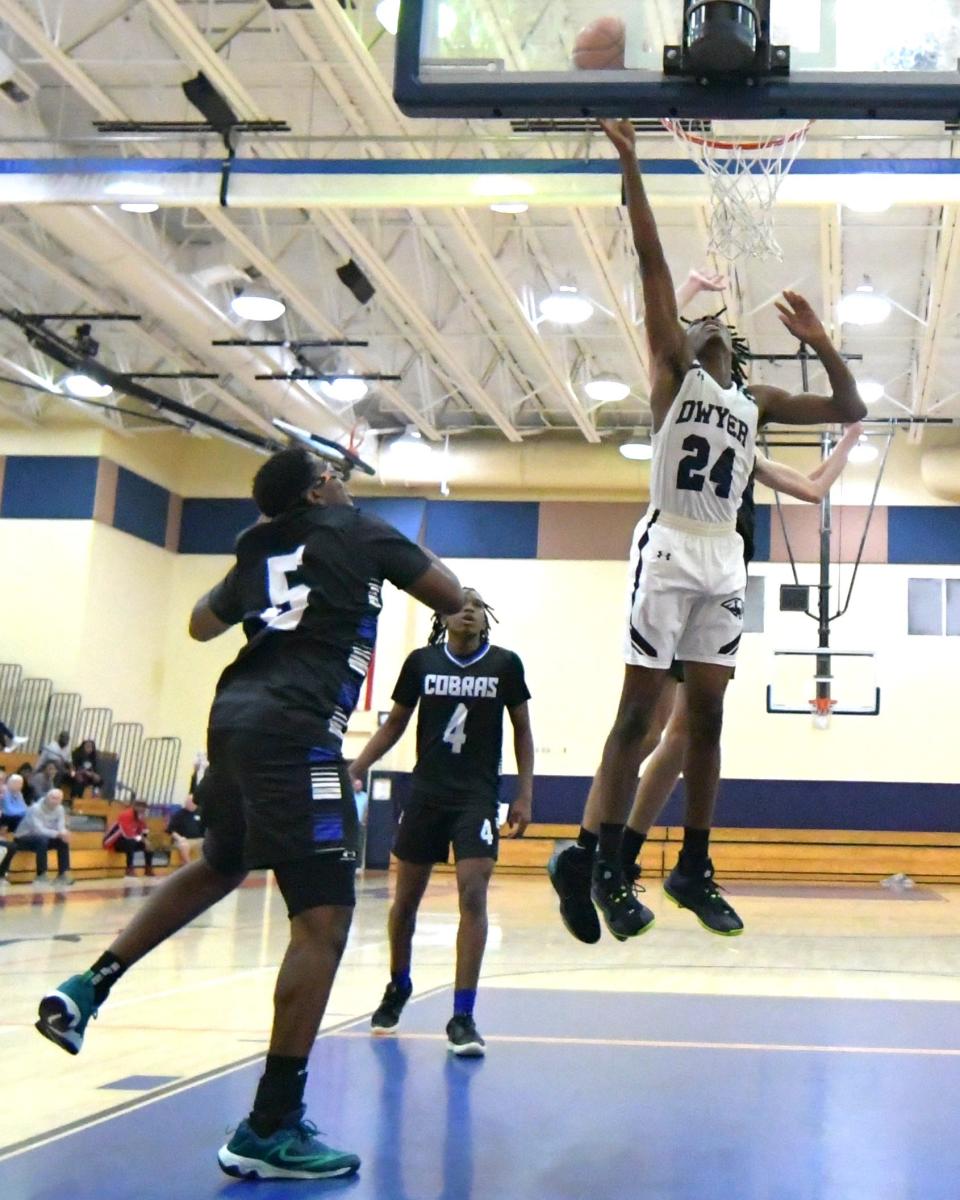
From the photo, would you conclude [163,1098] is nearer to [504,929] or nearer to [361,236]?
[504,929]

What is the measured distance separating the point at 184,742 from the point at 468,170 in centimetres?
1738

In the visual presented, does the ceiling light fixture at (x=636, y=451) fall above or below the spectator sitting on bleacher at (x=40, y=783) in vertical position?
A: above

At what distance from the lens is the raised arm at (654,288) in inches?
181

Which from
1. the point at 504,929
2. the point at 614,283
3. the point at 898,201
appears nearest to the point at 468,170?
the point at 898,201

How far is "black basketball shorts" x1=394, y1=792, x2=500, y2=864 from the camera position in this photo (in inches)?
259

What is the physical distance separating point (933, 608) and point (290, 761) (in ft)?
77.3

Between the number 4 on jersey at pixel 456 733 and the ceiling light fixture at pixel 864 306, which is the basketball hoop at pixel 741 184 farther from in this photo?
the ceiling light fixture at pixel 864 306

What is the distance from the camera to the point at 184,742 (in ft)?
90.5

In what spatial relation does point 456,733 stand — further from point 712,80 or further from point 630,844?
point 712,80

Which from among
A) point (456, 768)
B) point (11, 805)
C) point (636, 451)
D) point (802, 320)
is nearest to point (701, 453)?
point (802, 320)

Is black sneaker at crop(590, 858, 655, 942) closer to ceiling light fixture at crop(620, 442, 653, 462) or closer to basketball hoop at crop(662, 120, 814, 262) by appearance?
basketball hoop at crop(662, 120, 814, 262)

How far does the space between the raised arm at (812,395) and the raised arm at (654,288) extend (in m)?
0.51

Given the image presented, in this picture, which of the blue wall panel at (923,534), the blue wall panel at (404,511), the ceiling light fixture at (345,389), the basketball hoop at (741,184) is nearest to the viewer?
the basketball hoop at (741,184)

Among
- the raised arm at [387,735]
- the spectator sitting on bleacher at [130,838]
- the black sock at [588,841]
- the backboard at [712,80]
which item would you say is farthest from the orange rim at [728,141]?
the spectator sitting on bleacher at [130,838]
